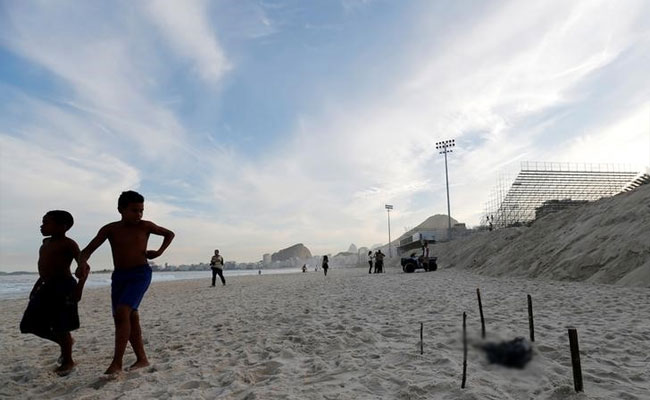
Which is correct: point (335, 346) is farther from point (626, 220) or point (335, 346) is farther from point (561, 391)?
point (626, 220)

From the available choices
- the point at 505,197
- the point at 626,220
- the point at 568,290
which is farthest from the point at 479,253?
the point at 505,197

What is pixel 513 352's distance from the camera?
1654 millimetres

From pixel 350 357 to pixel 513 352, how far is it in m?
2.83

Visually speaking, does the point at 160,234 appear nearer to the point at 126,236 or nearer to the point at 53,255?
the point at 126,236

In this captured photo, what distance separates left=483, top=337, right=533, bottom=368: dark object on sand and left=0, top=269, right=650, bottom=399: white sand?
69 mm

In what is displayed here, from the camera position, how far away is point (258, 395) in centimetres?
320

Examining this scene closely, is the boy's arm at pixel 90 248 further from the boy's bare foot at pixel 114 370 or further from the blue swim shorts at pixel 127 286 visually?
the boy's bare foot at pixel 114 370

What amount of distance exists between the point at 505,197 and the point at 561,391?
57.8 m

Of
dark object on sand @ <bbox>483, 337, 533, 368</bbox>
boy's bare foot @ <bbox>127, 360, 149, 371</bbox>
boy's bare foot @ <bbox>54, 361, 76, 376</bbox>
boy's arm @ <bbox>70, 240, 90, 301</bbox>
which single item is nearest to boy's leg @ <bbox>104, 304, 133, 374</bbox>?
boy's bare foot @ <bbox>127, 360, 149, 371</bbox>

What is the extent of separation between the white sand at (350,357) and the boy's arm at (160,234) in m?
1.17

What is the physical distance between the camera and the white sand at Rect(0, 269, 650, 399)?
127 inches

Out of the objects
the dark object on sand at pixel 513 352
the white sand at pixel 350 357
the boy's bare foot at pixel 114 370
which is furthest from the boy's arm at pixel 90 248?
the dark object on sand at pixel 513 352

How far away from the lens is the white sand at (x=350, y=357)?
3215 millimetres

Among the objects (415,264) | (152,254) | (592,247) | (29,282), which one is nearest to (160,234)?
(152,254)
